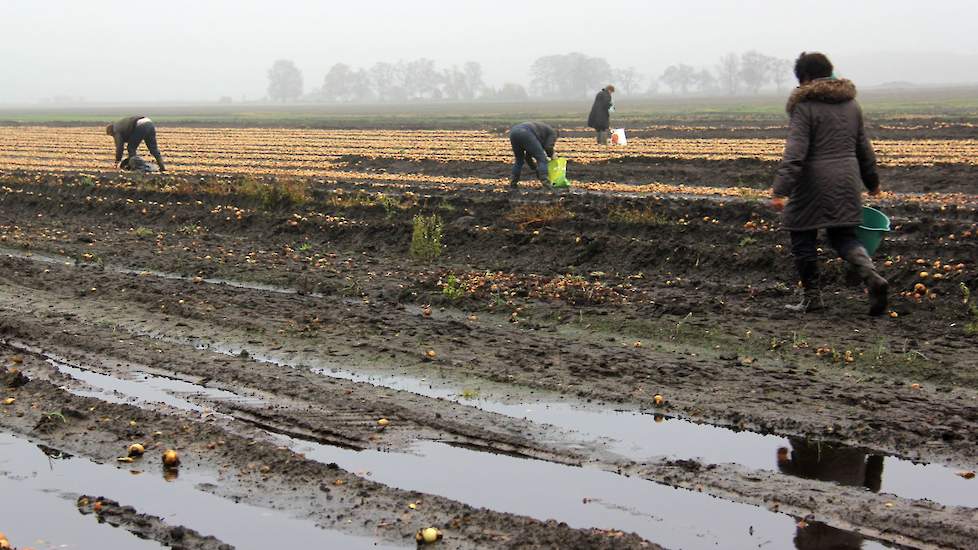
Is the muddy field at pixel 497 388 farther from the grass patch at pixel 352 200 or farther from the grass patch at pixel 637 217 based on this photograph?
the grass patch at pixel 352 200

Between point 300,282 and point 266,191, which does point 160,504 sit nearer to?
point 300,282

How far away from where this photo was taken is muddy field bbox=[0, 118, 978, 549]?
4.82 meters

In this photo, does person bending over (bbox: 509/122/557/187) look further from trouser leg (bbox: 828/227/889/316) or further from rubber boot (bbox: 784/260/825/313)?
trouser leg (bbox: 828/227/889/316)

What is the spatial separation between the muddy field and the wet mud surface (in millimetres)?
22

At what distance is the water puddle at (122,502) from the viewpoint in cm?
464

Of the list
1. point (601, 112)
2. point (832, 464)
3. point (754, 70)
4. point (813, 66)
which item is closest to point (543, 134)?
point (813, 66)

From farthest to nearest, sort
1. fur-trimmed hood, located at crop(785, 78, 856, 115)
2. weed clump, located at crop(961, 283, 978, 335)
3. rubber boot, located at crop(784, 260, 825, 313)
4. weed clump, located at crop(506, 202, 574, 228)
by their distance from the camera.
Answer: weed clump, located at crop(506, 202, 574, 228), rubber boot, located at crop(784, 260, 825, 313), fur-trimmed hood, located at crop(785, 78, 856, 115), weed clump, located at crop(961, 283, 978, 335)

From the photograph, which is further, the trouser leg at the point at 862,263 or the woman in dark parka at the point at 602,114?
the woman in dark parka at the point at 602,114

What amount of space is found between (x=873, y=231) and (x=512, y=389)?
321 cm

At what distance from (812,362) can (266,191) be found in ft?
33.0

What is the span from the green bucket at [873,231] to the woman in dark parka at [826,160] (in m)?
0.19

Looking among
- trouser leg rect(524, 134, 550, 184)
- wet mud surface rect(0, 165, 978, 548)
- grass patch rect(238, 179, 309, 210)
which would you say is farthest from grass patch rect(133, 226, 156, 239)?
trouser leg rect(524, 134, 550, 184)

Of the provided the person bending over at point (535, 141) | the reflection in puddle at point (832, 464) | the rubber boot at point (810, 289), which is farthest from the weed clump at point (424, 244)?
the reflection in puddle at point (832, 464)

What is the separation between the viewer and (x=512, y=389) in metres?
6.78
